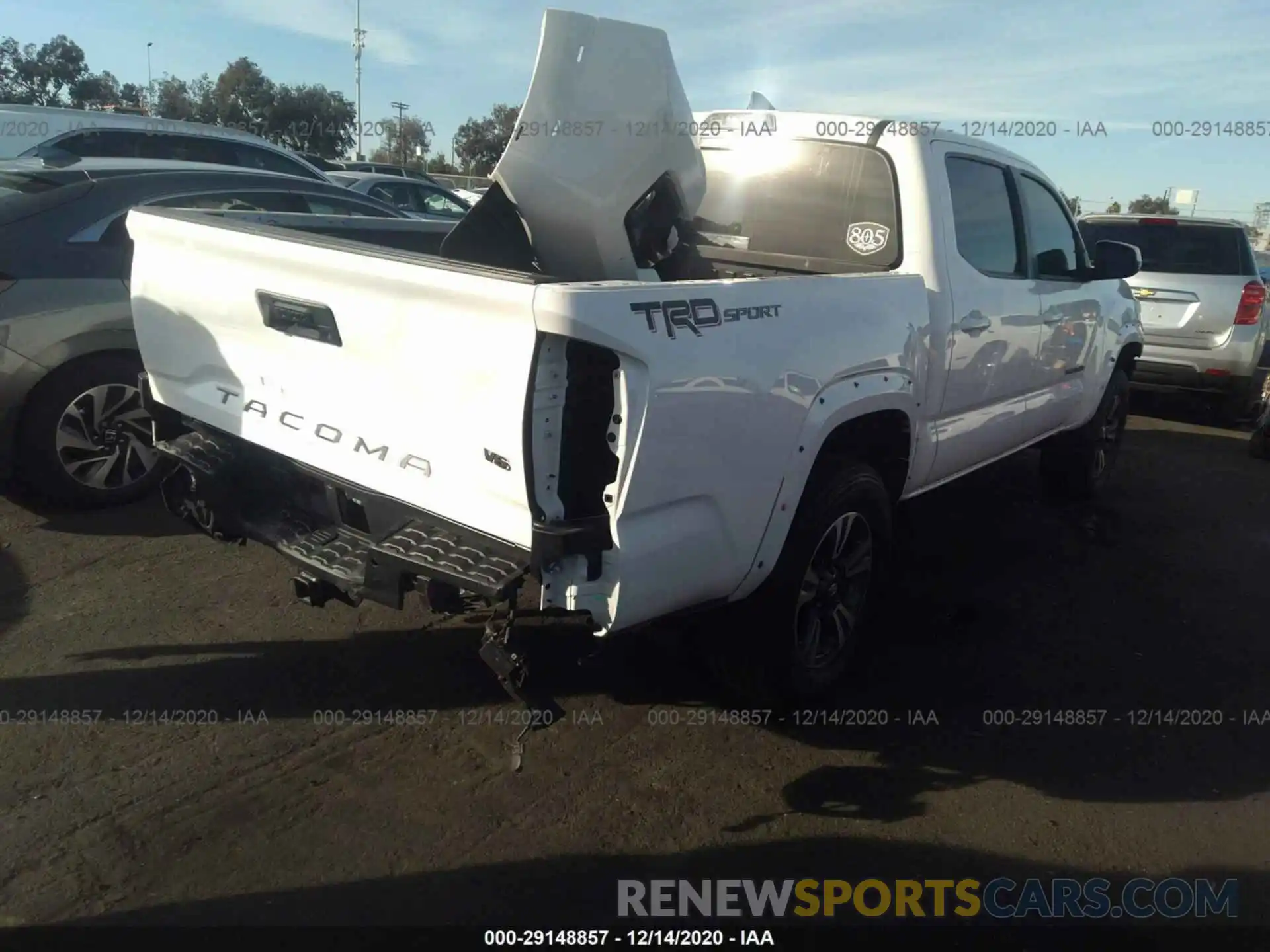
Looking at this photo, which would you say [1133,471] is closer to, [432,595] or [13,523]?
[432,595]

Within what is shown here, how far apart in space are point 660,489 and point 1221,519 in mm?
5557

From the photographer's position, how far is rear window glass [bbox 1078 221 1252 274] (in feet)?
31.0

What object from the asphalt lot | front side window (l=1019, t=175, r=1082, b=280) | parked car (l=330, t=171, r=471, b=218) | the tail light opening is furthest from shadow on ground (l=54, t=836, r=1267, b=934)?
parked car (l=330, t=171, r=471, b=218)

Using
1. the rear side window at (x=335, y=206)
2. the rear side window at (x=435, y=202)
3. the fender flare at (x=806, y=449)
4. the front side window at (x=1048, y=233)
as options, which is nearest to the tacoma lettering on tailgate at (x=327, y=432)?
the fender flare at (x=806, y=449)

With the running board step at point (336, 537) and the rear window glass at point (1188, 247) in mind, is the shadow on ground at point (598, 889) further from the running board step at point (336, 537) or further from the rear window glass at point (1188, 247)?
the rear window glass at point (1188, 247)

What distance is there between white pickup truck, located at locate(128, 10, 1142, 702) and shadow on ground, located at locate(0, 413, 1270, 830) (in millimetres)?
434

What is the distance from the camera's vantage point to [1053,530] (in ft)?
20.1

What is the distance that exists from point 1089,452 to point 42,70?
158ft

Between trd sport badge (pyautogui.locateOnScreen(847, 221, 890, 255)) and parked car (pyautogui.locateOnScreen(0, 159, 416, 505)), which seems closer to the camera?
trd sport badge (pyautogui.locateOnScreen(847, 221, 890, 255))

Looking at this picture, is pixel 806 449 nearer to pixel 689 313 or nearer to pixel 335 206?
pixel 689 313

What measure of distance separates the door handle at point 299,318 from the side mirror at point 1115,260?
170 inches

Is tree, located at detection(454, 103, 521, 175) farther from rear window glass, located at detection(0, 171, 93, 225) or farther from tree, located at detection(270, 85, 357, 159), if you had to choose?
rear window glass, located at detection(0, 171, 93, 225)

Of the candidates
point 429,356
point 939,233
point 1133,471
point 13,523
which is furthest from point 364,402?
point 1133,471

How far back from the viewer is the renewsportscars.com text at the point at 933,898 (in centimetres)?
275
